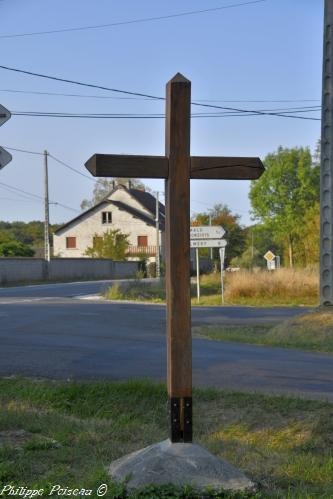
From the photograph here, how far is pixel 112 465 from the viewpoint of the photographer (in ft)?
16.4

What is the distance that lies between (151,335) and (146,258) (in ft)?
193

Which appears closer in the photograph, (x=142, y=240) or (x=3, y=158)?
(x=3, y=158)

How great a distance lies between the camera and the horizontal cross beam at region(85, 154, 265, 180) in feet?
17.2

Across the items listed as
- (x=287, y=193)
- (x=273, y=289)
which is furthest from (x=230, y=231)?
(x=273, y=289)

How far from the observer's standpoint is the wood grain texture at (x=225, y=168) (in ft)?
17.6

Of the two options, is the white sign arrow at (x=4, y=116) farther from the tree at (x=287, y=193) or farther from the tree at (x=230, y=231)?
the tree at (x=230, y=231)

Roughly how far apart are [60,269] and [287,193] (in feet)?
60.2

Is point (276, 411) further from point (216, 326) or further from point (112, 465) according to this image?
point (216, 326)

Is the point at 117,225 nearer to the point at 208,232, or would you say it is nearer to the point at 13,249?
the point at 13,249

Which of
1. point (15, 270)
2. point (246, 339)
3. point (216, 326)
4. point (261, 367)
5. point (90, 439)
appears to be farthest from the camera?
point (15, 270)

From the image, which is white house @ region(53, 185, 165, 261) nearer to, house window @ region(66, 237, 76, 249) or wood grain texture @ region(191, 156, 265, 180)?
house window @ region(66, 237, 76, 249)

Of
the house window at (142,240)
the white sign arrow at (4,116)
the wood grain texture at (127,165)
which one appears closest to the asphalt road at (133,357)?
the white sign arrow at (4,116)

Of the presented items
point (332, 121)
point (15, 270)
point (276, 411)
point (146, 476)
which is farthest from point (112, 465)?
point (15, 270)

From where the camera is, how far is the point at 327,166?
53.0ft
